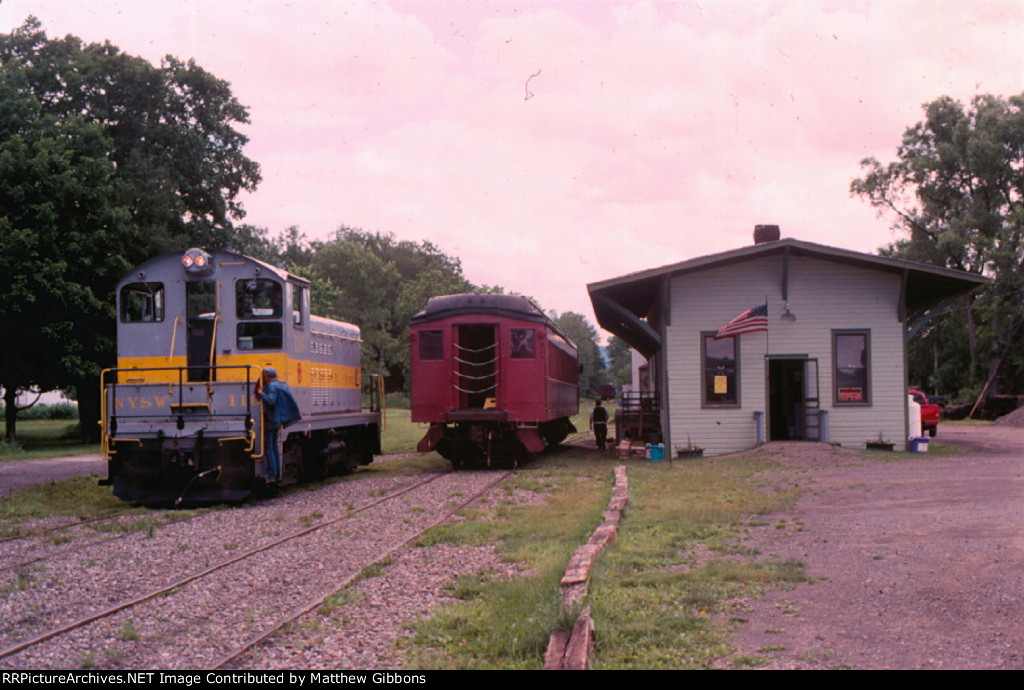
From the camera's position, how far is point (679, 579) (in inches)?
266

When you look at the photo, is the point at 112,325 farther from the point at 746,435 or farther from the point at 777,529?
the point at 777,529

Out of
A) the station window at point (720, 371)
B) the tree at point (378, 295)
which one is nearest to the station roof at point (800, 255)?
the station window at point (720, 371)

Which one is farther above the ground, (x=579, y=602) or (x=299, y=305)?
(x=299, y=305)

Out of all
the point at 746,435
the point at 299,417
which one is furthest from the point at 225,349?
the point at 746,435

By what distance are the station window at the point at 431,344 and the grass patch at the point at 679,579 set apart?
680 cm

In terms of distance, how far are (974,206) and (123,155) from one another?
42781 millimetres

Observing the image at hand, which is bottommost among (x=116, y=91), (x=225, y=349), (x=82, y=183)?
(x=225, y=349)

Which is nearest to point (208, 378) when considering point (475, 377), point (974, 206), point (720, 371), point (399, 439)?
point (475, 377)

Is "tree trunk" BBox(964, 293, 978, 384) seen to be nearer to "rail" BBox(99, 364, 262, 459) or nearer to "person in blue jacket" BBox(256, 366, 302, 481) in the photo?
"person in blue jacket" BBox(256, 366, 302, 481)

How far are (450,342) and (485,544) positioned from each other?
9030mm

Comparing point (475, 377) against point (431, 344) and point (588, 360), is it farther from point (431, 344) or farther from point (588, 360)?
point (588, 360)
